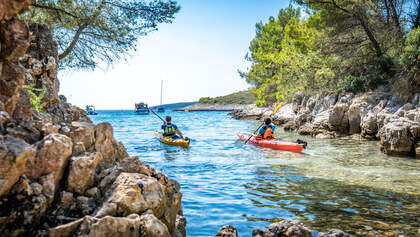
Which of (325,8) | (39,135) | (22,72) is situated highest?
(325,8)

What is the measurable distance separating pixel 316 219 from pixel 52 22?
9.73 m

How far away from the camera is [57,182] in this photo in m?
2.99

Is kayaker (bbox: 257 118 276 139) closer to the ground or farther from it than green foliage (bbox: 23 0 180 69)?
closer to the ground

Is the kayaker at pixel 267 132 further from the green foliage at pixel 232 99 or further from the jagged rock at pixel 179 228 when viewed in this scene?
the green foliage at pixel 232 99

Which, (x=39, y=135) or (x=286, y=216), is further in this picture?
(x=286, y=216)

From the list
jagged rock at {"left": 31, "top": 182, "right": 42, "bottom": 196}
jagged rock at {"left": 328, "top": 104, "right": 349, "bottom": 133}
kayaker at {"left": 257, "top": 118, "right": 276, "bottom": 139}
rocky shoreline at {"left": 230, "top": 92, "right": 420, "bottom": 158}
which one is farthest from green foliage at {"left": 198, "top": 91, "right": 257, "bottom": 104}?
jagged rock at {"left": 31, "top": 182, "right": 42, "bottom": 196}

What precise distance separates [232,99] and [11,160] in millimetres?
85003

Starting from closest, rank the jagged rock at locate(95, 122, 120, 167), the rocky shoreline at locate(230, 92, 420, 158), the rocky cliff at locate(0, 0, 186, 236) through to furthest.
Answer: the rocky cliff at locate(0, 0, 186, 236)
the jagged rock at locate(95, 122, 120, 167)
the rocky shoreline at locate(230, 92, 420, 158)

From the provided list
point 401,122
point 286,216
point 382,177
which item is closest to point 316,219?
point 286,216

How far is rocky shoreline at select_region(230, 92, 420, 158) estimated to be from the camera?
33.6ft

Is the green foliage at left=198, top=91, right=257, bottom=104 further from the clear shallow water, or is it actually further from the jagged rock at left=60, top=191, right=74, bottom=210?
the jagged rock at left=60, top=191, right=74, bottom=210

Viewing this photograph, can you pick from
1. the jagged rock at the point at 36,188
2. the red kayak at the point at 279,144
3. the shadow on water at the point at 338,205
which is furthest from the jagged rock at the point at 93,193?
the red kayak at the point at 279,144

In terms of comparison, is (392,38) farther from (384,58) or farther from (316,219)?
(316,219)

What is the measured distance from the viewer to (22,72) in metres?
3.30
